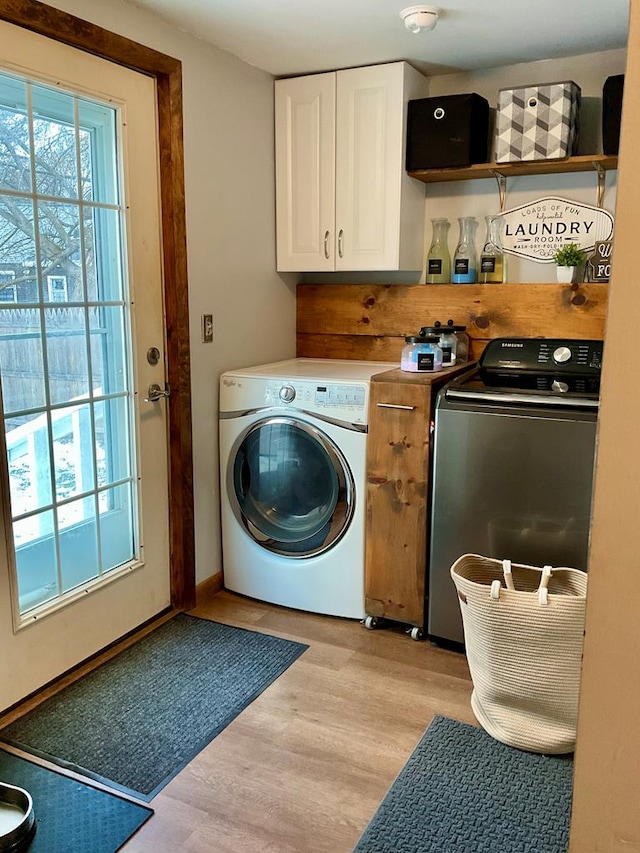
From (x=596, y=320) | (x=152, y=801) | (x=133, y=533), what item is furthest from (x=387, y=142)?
(x=152, y=801)

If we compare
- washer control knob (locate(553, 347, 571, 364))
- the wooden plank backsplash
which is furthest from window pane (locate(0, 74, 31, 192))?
washer control knob (locate(553, 347, 571, 364))

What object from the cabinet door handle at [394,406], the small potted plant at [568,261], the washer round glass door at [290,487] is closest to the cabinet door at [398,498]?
the cabinet door handle at [394,406]

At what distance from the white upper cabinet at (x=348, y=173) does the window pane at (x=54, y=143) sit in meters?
1.14

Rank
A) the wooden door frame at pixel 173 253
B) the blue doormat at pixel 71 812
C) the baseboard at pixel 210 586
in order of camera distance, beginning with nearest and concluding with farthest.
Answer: the blue doormat at pixel 71 812, the wooden door frame at pixel 173 253, the baseboard at pixel 210 586

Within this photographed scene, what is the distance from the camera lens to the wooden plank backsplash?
2826mm

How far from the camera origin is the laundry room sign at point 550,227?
2824mm

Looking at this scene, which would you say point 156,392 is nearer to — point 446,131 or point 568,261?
point 446,131

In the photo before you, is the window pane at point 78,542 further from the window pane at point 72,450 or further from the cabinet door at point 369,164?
the cabinet door at point 369,164

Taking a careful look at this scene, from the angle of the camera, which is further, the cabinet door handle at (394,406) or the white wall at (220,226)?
the white wall at (220,226)

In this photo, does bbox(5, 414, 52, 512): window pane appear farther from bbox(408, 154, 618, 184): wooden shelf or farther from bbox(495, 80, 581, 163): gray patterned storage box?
bbox(495, 80, 581, 163): gray patterned storage box

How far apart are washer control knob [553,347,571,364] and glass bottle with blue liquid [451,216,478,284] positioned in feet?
2.01

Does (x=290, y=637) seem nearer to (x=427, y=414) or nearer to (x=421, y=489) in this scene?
(x=421, y=489)

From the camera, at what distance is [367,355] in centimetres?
325

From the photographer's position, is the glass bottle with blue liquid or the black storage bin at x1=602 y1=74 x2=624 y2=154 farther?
the glass bottle with blue liquid
